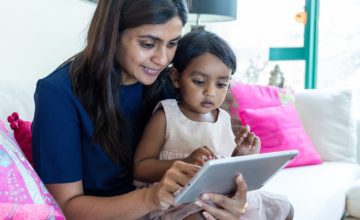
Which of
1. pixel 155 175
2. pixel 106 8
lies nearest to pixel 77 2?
pixel 106 8

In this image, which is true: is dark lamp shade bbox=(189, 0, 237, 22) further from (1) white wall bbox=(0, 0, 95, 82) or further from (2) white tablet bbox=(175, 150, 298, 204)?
(2) white tablet bbox=(175, 150, 298, 204)

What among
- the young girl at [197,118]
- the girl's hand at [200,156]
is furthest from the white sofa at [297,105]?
the girl's hand at [200,156]

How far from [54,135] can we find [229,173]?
0.43m

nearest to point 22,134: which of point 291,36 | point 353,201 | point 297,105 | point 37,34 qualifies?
point 37,34

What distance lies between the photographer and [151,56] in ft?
3.90

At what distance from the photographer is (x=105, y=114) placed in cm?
118

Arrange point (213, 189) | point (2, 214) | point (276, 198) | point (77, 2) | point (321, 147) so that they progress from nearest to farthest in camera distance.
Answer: point (2, 214)
point (213, 189)
point (276, 198)
point (77, 2)
point (321, 147)

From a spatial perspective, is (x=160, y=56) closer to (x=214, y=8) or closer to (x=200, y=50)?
(x=200, y=50)

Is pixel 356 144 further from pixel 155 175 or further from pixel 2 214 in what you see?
pixel 2 214

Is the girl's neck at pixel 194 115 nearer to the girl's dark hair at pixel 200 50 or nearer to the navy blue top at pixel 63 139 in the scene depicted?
the girl's dark hair at pixel 200 50

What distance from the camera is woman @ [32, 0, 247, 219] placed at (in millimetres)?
1068

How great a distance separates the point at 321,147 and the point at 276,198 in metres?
1.29

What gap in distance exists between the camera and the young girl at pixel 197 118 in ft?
4.13

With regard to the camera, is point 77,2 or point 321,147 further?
point 321,147
